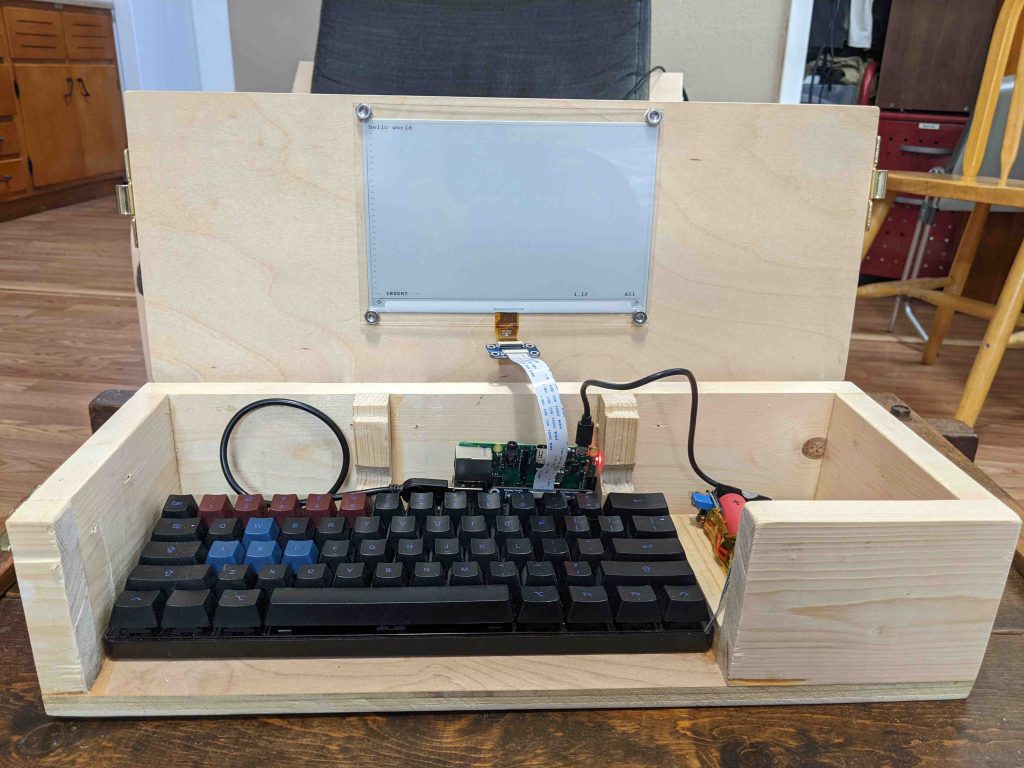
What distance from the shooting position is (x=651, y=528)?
23.3 inches

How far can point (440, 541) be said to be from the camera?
56cm

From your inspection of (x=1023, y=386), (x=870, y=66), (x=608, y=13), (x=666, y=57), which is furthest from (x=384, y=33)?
(x=870, y=66)

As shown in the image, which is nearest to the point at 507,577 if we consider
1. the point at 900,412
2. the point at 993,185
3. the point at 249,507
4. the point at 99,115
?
the point at 249,507

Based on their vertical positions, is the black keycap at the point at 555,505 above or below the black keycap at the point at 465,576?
above

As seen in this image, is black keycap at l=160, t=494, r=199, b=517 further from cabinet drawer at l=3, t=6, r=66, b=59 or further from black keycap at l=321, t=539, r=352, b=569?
cabinet drawer at l=3, t=6, r=66, b=59

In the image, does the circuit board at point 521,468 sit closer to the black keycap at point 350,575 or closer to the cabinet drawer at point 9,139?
the black keycap at point 350,575

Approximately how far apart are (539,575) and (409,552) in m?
0.10

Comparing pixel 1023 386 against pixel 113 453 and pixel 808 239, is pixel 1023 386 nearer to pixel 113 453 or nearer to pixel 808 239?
pixel 808 239

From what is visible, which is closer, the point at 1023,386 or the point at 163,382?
the point at 163,382

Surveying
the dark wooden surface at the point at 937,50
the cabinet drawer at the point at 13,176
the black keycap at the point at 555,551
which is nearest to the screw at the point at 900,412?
the black keycap at the point at 555,551

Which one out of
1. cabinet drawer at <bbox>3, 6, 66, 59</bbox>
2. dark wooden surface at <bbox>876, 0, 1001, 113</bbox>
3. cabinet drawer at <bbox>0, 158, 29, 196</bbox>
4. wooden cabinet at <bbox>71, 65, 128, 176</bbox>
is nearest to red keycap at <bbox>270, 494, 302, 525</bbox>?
dark wooden surface at <bbox>876, 0, 1001, 113</bbox>

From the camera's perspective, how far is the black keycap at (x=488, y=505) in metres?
0.61

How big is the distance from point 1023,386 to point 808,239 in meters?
1.66

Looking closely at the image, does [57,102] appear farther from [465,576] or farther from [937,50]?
[465,576]
